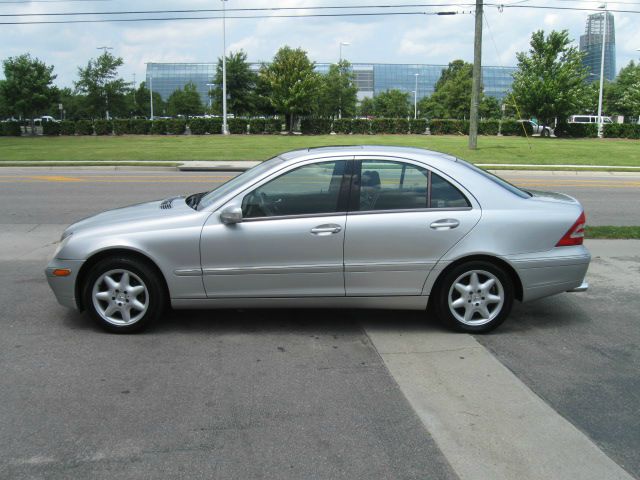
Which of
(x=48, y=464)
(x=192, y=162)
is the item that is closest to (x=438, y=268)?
(x=48, y=464)

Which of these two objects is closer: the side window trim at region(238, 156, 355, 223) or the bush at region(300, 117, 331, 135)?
the side window trim at region(238, 156, 355, 223)

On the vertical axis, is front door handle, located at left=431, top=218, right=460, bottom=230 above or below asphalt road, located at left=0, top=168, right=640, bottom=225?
above

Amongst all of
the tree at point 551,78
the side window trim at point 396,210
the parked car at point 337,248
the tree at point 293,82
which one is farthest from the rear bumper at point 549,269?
the tree at point 293,82

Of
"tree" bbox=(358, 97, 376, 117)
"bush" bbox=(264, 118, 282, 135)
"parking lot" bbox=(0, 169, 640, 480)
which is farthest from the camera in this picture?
"tree" bbox=(358, 97, 376, 117)

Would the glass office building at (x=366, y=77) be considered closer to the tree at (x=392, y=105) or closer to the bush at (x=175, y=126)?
the tree at (x=392, y=105)

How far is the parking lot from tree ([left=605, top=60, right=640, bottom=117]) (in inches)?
2285

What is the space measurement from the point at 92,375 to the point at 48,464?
1171 mm

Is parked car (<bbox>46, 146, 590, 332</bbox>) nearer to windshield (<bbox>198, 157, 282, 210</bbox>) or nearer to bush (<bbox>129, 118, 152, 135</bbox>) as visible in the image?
windshield (<bbox>198, 157, 282, 210</bbox>)

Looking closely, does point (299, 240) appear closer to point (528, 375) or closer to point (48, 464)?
point (528, 375)

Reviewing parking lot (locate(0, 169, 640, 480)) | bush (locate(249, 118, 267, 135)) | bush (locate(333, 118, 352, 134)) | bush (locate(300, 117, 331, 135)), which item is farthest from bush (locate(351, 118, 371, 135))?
parking lot (locate(0, 169, 640, 480))

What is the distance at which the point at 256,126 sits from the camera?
5291 centimetres

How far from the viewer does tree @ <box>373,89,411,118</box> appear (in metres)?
90.1

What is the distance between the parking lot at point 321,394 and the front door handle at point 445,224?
0.90 metres

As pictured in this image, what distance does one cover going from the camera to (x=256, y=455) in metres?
3.33
